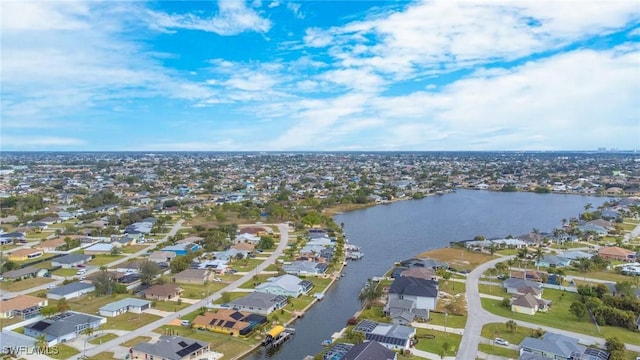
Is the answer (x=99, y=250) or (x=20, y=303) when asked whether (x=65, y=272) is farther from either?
(x=20, y=303)

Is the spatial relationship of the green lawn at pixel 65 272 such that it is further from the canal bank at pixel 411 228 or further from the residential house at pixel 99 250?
the canal bank at pixel 411 228

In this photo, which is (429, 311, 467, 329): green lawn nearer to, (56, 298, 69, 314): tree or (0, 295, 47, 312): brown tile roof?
(56, 298, 69, 314): tree

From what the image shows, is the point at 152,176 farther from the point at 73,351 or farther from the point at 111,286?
the point at 73,351

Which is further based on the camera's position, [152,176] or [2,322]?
[152,176]

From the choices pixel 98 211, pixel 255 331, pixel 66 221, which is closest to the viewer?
pixel 255 331

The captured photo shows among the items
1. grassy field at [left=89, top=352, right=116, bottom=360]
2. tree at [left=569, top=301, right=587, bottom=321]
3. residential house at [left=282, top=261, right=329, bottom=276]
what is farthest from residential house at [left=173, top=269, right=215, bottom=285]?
tree at [left=569, top=301, right=587, bottom=321]

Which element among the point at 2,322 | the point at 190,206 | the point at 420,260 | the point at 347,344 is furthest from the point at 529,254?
the point at 190,206
